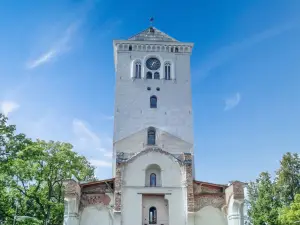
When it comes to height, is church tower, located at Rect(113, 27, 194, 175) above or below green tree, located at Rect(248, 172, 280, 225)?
above

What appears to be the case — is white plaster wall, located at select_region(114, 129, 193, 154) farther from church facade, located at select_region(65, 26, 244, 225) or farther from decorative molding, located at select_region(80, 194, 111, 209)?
decorative molding, located at select_region(80, 194, 111, 209)

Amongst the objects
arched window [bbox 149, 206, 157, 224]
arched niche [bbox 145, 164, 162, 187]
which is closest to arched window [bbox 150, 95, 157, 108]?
arched niche [bbox 145, 164, 162, 187]

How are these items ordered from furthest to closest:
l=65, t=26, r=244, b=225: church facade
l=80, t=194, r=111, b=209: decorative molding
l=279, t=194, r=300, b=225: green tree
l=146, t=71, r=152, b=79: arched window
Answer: l=146, t=71, r=152, b=79: arched window < l=279, t=194, r=300, b=225: green tree < l=80, t=194, r=111, b=209: decorative molding < l=65, t=26, r=244, b=225: church facade

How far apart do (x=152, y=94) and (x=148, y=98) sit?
609mm

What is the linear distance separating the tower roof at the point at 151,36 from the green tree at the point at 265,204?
1864 cm

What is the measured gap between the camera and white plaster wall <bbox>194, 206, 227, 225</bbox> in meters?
24.0

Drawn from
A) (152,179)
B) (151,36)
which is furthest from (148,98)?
(152,179)

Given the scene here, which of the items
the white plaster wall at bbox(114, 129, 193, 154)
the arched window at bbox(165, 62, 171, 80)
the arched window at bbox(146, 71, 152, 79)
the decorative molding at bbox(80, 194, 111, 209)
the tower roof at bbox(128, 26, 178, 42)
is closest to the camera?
the decorative molding at bbox(80, 194, 111, 209)

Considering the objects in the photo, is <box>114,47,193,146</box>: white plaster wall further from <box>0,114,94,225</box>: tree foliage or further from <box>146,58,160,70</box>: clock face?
<box>0,114,94,225</box>: tree foliage

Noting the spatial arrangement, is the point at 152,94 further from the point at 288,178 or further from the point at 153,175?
the point at 288,178

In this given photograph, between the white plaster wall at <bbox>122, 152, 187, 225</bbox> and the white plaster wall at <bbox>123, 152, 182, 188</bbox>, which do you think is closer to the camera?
the white plaster wall at <bbox>122, 152, 187, 225</bbox>

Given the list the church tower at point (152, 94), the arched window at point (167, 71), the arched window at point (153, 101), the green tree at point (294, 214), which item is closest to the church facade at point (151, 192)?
the church tower at point (152, 94)

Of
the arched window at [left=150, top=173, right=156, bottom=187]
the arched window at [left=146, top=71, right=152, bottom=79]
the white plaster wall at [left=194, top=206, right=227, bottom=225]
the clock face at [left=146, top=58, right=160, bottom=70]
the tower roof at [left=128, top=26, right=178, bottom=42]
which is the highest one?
the tower roof at [left=128, top=26, right=178, bottom=42]

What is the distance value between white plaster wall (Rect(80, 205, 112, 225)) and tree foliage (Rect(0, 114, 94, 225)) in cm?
471
